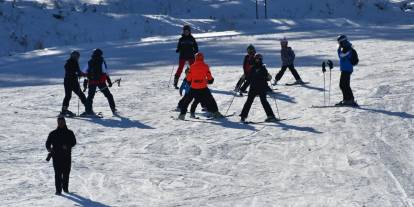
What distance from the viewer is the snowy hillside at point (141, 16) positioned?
37.3m

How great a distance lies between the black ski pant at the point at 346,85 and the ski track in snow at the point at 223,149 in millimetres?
412

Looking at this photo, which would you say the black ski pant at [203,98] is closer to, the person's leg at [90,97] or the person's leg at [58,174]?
the person's leg at [90,97]

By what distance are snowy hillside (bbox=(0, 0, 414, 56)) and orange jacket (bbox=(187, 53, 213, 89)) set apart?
16138 mm

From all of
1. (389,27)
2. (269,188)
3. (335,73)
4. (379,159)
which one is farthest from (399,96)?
(389,27)

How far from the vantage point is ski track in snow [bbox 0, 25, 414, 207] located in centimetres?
1357

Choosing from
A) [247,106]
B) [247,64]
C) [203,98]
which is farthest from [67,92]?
[247,106]

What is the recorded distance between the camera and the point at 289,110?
69.2 feet

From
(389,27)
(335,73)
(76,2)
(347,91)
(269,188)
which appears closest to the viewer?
(269,188)

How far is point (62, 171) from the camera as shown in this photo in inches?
541

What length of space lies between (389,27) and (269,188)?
25354mm

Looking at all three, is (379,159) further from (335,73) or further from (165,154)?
(335,73)

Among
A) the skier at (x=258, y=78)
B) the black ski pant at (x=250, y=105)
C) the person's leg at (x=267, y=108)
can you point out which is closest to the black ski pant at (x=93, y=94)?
the black ski pant at (x=250, y=105)

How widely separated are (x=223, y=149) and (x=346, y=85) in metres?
4.77

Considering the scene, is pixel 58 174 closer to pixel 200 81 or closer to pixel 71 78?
pixel 200 81
